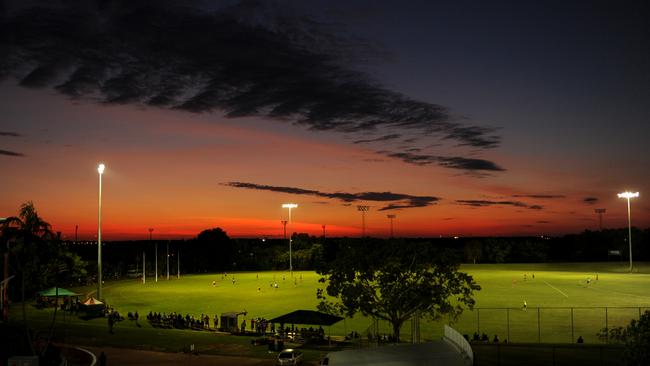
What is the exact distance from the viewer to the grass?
39.2m

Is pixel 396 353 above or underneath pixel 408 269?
underneath

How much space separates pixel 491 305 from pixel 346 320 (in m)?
20.4

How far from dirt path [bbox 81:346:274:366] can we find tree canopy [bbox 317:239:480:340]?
607 centimetres

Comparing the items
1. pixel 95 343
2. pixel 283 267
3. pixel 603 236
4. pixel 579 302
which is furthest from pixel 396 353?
pixel 603 236

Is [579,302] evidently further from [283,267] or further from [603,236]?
[603,236]

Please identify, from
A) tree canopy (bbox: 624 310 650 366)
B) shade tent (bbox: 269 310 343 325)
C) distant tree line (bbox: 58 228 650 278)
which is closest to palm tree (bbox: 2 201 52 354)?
shade tent (bbox: 269 310 343 325)

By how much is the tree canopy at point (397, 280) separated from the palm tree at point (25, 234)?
21.8 m

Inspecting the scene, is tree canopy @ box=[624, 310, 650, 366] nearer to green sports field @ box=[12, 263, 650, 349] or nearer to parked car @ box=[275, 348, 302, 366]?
parked car @ box=[275, 348, 302, 366]

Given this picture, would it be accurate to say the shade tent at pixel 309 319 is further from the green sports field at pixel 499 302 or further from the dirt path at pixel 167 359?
the green sports field at pixel 499 302

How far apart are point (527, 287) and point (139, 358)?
230ft

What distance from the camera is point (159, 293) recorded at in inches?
3243

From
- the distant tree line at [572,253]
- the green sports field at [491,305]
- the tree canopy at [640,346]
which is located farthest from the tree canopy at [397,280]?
the distant tree line at [572,253]

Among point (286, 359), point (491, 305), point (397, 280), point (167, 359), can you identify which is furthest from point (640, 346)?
point (491, 305)

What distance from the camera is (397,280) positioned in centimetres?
3631
